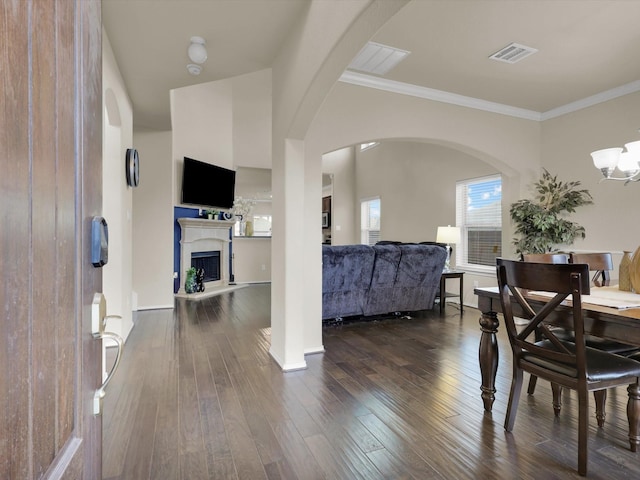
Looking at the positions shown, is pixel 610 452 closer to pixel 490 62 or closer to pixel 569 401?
pixel 569 401

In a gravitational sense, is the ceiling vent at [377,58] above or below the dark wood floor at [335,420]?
above

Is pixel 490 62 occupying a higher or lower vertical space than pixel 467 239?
higher

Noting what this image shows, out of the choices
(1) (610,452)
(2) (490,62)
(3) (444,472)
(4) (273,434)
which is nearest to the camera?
(3) (444,472)

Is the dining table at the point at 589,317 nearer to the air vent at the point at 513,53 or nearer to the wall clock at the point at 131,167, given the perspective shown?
the air vent at the point at 513,53

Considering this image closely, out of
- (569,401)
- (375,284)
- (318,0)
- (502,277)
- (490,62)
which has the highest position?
(490,62)

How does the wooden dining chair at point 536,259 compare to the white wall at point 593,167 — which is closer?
the wooden dining chair at point 536,259

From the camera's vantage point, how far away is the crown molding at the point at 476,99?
3646 millimetres

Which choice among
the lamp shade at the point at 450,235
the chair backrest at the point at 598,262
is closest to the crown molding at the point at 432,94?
the lamp shade at the point at 450,235

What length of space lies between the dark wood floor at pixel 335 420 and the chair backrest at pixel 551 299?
0.51 m

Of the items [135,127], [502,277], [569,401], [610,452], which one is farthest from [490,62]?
[135,127]

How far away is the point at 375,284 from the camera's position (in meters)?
4.52

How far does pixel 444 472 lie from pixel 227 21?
10.0 feet

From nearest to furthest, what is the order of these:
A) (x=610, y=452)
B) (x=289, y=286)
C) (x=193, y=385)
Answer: (x=610, y=452), (x=193, y=385), (x=289, y=286)

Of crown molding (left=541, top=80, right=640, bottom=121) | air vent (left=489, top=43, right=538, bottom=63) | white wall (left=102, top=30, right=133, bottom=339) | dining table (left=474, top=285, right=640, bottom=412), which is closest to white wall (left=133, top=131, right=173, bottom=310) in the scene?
white wall (left=102, top=30, right=133, bottom=339)
